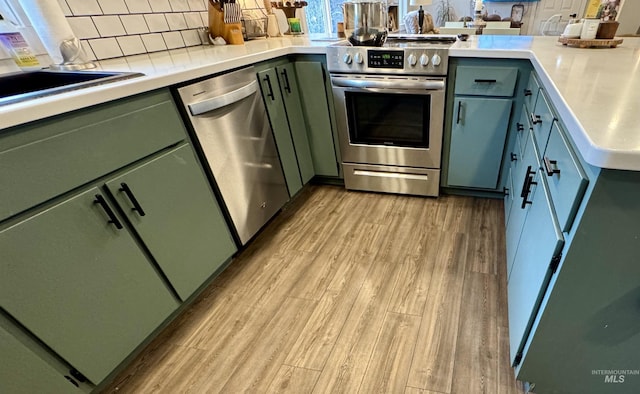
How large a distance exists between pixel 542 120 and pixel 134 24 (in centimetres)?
196

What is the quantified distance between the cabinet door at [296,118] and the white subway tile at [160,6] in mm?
749

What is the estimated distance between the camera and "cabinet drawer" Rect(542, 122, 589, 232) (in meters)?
0.66

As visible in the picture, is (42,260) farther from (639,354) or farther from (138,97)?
(639,354)

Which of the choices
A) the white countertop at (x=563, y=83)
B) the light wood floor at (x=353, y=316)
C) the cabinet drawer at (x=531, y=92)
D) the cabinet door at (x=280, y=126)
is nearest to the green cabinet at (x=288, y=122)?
the cabinet door at (x=280, y=126)

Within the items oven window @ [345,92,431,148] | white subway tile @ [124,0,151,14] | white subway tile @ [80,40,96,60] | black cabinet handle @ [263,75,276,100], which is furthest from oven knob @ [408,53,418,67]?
white subway tile @ [80,40,96,60]

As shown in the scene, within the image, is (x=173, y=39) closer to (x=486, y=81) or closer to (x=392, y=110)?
(x=392, y=110)

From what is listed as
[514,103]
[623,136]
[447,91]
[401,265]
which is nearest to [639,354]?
[623,136]

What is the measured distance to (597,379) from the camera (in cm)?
87

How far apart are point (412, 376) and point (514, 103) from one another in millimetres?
1370

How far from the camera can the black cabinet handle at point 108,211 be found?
996 millimetres

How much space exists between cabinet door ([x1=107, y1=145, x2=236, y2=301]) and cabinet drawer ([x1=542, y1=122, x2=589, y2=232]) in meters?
1.24

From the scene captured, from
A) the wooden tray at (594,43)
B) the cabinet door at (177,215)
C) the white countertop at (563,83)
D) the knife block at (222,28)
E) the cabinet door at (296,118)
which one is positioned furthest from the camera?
the knife block at (222,28)

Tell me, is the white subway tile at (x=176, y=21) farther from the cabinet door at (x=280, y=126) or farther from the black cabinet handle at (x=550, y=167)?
the black cabinet handle at (x=550, y=167)

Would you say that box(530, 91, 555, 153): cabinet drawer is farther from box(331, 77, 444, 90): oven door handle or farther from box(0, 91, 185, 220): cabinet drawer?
box(0, 91, 185, 220): cabinet drawer
